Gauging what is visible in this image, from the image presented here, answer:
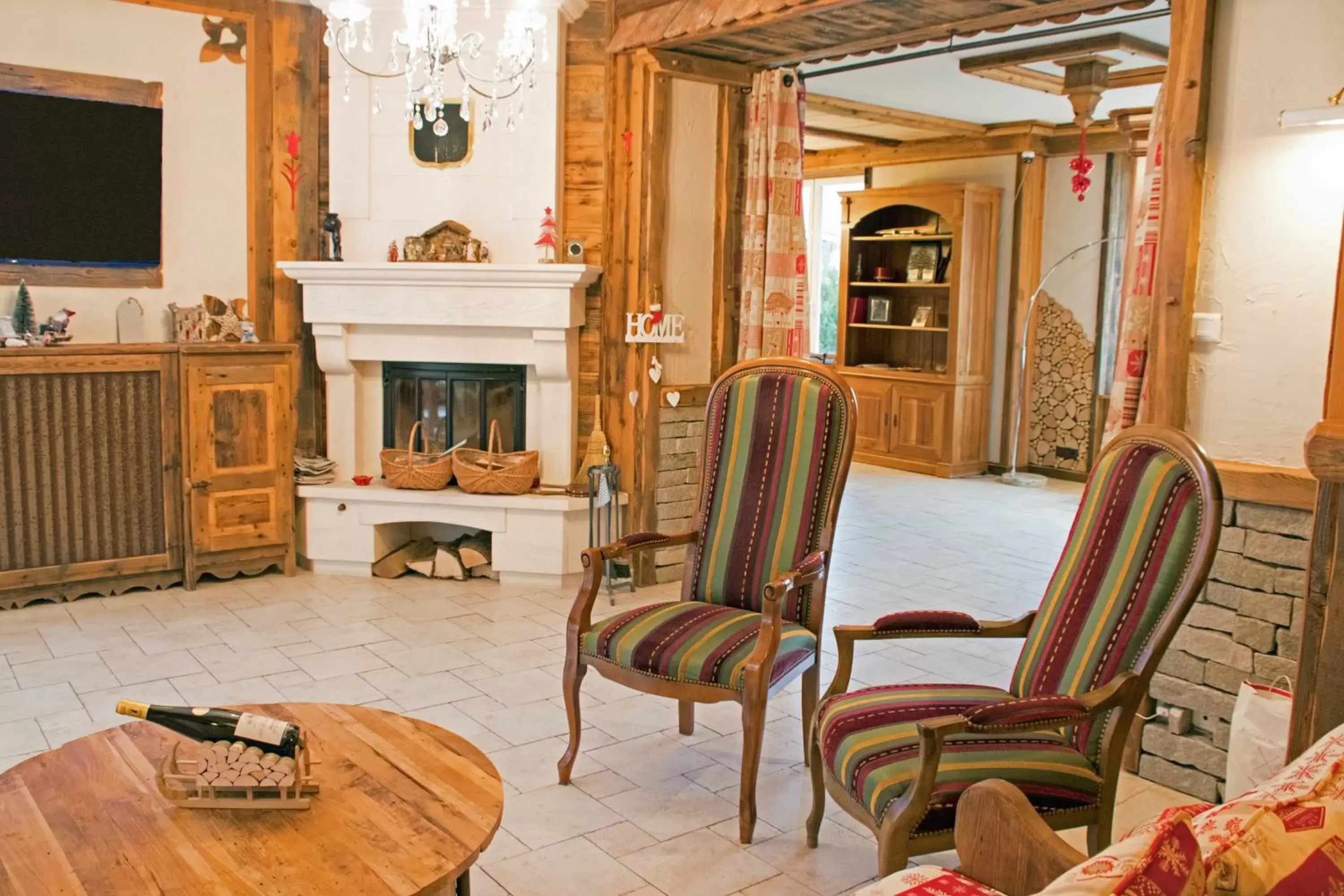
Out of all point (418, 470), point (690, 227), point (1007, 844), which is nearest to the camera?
point (1007, 844)

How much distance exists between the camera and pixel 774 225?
5.27m

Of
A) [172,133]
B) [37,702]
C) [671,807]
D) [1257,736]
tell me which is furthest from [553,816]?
[172,133]

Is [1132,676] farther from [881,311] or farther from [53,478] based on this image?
[881,311]

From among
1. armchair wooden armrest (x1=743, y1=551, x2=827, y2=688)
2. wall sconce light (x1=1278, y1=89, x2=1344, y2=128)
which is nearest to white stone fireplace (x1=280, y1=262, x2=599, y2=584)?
armchair wooden armrest (x1=743, y1=551, x2=827, y2=688)

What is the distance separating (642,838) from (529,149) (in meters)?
3.37

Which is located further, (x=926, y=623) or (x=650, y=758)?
(x=650, y=758)

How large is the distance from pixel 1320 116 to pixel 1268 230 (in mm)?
361

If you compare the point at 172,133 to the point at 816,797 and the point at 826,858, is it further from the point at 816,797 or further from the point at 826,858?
the point at 826,858

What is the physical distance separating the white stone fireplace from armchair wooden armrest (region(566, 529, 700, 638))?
1.79 m

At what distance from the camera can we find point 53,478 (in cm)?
472

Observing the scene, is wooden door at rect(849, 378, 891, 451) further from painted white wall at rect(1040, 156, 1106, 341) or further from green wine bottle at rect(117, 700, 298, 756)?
green wine bottle at rect(117, 700, 298, 756)

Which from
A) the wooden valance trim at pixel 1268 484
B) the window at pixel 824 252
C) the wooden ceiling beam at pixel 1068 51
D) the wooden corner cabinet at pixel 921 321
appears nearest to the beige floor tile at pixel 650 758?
the wooden valance trim at pixel 1268 484

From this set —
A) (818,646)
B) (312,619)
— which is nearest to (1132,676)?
(818,646)

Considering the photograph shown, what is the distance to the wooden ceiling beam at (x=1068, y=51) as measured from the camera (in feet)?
18.0
